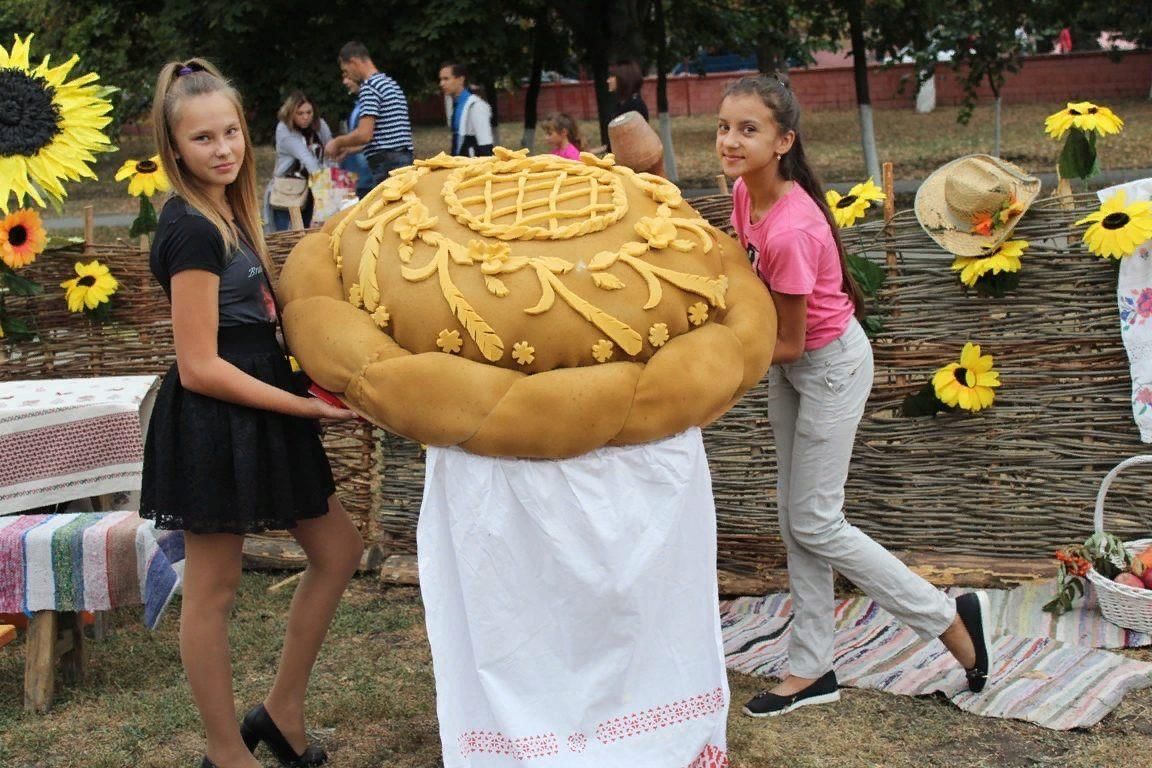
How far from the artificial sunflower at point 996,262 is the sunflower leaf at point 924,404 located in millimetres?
402

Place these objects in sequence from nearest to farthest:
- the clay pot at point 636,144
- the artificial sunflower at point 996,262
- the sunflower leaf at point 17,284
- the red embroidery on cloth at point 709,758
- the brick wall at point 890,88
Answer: the red embroidery on cloth at point 709,758
the clay pot at point 636,144
the artificial sunflower at point 996,262
the sunflower leaf at point 17,284
the brick wall at point 890,88

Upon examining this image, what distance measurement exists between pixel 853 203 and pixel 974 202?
1.49 feet

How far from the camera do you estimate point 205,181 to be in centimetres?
305

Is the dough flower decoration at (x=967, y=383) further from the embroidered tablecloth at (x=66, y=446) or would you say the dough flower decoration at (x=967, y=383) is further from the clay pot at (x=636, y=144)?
the embroidered tablecloth at (x=66, y=446)

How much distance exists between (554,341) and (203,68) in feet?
3.72

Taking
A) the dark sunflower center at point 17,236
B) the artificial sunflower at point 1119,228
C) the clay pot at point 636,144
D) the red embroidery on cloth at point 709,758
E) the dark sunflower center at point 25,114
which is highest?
the dark sunflower center at point 25,114

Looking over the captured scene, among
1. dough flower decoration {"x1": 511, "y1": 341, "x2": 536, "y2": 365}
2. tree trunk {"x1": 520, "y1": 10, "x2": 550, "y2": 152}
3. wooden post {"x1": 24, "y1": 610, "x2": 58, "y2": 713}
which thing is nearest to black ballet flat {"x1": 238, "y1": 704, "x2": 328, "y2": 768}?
wooden post {"x1": 24, "y1": 610, "x2": 58, "y2": 713}

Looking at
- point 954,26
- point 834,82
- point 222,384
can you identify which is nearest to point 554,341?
point 222,384

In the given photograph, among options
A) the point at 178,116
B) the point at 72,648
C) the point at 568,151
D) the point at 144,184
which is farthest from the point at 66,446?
the point at 568,151

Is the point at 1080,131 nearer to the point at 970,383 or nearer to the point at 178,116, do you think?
the point at 970,383

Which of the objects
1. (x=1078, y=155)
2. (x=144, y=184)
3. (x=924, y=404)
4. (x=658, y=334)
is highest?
(x=144, y=184)

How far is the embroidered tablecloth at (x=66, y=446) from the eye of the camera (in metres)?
4.18

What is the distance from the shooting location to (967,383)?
446cm

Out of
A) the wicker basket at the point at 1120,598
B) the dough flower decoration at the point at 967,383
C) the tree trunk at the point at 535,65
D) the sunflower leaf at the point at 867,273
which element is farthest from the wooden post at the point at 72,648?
the tree trunk at the point at 535,65
